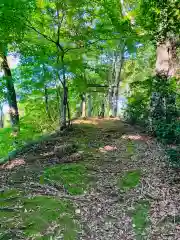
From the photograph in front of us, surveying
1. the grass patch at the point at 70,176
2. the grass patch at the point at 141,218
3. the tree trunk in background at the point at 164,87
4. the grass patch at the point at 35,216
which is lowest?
the grass patch at the point at 141,218

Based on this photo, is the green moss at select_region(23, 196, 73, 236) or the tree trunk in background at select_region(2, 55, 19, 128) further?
the tree trunk in background at select_region(2, 55, 19, 128)

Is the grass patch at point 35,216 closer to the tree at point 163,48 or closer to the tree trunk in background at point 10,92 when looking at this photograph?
the tree at point 163,48

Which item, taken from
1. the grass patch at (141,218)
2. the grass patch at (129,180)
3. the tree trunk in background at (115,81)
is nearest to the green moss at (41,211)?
the grass patch at (141,218)

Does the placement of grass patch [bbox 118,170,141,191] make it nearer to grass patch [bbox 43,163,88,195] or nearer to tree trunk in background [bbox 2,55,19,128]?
grass patch [bbox 43,163,88,195]

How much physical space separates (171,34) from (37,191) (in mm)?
7491

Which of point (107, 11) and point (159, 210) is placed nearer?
point (159, 210)

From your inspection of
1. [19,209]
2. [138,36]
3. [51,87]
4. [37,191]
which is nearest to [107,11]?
[138,36]

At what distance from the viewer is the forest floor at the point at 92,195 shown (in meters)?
4.83

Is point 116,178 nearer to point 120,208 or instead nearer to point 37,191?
point 120,208

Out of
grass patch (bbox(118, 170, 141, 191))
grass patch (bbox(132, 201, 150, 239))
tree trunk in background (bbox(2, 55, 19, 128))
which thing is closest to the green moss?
grass patch (bbox(132, 201, 150, 239))

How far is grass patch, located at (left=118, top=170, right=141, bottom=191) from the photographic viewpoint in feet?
21.4

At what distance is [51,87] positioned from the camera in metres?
13.7

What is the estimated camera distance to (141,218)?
5344 millimetres

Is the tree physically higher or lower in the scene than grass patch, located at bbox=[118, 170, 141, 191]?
higher
